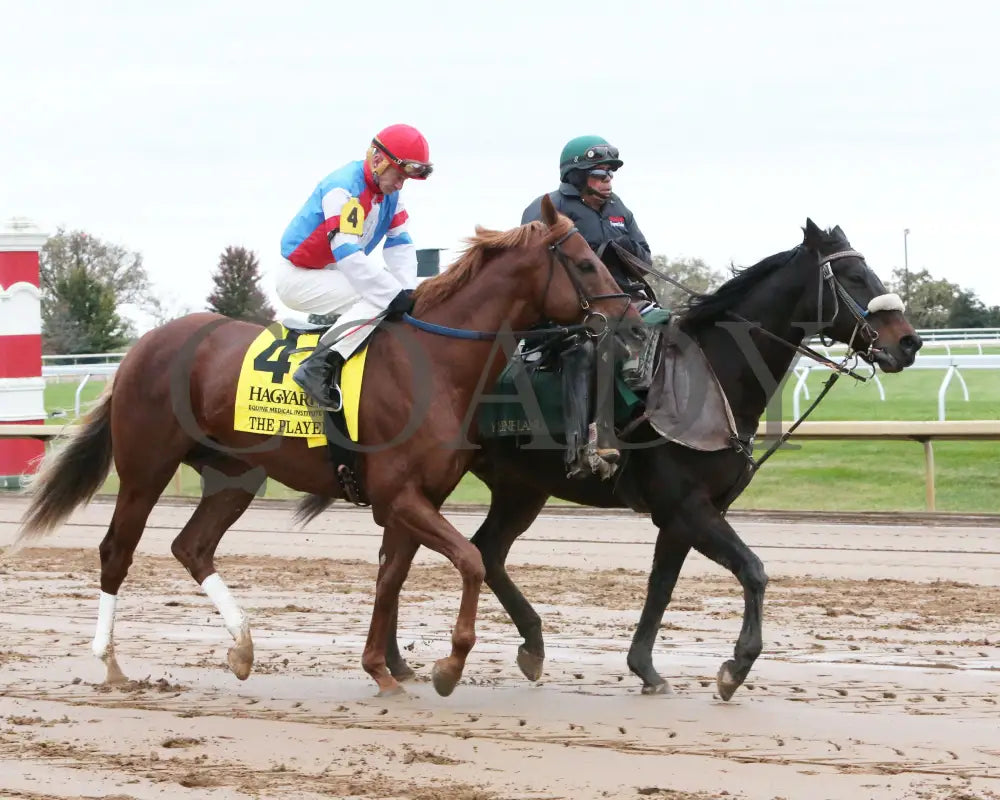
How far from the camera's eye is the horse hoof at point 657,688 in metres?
6.14

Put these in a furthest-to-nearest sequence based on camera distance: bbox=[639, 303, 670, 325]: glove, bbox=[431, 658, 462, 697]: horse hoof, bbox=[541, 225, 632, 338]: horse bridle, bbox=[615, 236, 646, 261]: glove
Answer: bbox=[615, 236, 646, 261]: glove, bbox=[639, 303, 670, 325]: glove, bbox=[541, 225, 632, 338]: horse bridle, bbox=[431, 658, 462, 697]: horse hoof

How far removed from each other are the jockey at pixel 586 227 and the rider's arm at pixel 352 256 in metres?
0.82

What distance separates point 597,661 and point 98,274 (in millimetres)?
42356

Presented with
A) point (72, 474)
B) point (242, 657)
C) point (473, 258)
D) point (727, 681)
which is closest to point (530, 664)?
point (727, 681)

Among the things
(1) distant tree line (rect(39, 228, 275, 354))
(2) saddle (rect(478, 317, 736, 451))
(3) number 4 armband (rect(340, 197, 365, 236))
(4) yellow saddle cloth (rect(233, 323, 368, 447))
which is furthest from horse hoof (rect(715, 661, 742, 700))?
(1) distant tree line (rect(39, 228, 275, 354))

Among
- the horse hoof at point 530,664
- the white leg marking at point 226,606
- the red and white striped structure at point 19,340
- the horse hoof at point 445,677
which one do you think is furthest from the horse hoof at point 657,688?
the red and white striped structure at point 19,340

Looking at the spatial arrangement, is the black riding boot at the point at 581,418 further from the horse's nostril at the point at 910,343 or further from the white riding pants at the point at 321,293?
the horse's nostril at the point at 910,343

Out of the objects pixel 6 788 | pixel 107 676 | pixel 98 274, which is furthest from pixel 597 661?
pixel 98 274

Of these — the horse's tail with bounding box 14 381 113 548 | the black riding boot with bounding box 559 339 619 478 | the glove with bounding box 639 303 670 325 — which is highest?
the glove with bounding box 639 303 670 325

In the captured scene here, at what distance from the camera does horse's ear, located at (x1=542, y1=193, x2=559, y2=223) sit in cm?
606

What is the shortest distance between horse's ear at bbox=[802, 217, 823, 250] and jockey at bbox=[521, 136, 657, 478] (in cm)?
76

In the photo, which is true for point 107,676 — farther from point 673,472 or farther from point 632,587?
point 632,587

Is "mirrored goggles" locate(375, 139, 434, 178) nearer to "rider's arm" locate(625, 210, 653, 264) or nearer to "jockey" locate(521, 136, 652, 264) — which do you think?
"jockey" locate(521, 136, 652, 264)

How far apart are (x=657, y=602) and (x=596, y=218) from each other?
1.79 metres
